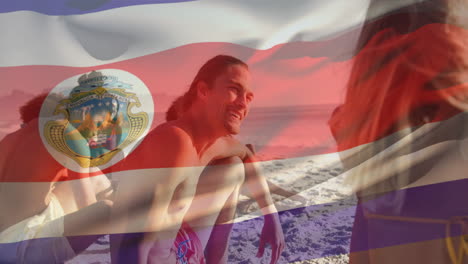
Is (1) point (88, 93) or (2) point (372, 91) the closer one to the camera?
(1) point (88, 93)

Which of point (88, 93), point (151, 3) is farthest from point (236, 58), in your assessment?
point (88, 93)

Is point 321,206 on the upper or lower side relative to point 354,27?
lower

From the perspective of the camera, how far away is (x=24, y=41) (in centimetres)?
103

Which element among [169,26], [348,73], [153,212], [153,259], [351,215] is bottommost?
[351,215]

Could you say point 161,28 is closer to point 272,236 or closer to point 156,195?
point 156,195

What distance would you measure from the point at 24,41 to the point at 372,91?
2.80ft

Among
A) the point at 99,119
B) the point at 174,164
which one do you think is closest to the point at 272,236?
the point at 174,164

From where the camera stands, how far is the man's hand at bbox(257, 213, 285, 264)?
1159 millimetres

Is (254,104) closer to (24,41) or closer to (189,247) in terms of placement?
(189,247)

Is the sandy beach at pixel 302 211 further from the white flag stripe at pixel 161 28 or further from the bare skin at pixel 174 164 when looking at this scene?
the white flag stripe at pixel 161 28
